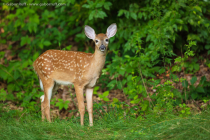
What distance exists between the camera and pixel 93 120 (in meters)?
4.98

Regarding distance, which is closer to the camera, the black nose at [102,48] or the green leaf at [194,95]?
the black nose at [102,48]

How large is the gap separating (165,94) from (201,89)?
119 cm

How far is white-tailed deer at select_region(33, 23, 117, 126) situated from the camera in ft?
16.0

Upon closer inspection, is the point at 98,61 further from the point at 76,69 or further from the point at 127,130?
the point at 127,130

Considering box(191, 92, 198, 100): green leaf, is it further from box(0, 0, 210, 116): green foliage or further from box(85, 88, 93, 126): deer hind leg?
box(85, 88, 93, 126): deer hind leg

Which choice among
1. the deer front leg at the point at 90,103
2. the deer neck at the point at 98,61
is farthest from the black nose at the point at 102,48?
the deer front leg at the point at 90,103

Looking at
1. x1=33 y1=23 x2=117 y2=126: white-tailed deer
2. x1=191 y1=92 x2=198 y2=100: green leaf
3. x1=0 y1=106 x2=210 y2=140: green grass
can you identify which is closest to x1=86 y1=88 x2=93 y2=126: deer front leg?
x1=33 y1=23 x2=117 y2=126: white-tailed deer

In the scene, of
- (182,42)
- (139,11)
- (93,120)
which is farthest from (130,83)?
(182,42)

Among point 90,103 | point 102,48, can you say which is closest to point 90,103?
point 90,103

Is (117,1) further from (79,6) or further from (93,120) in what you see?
(93,120)

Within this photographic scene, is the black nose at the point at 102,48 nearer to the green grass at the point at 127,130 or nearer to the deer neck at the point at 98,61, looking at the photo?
the deer neck at the point at 98,61

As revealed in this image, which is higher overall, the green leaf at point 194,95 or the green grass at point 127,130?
the green leaf at point 194,95

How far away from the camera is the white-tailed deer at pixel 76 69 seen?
4.88 m

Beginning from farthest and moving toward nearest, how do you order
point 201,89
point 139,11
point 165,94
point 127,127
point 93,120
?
point 139,11, point 201,89, point 93,120, point 165,94, point 127,127
